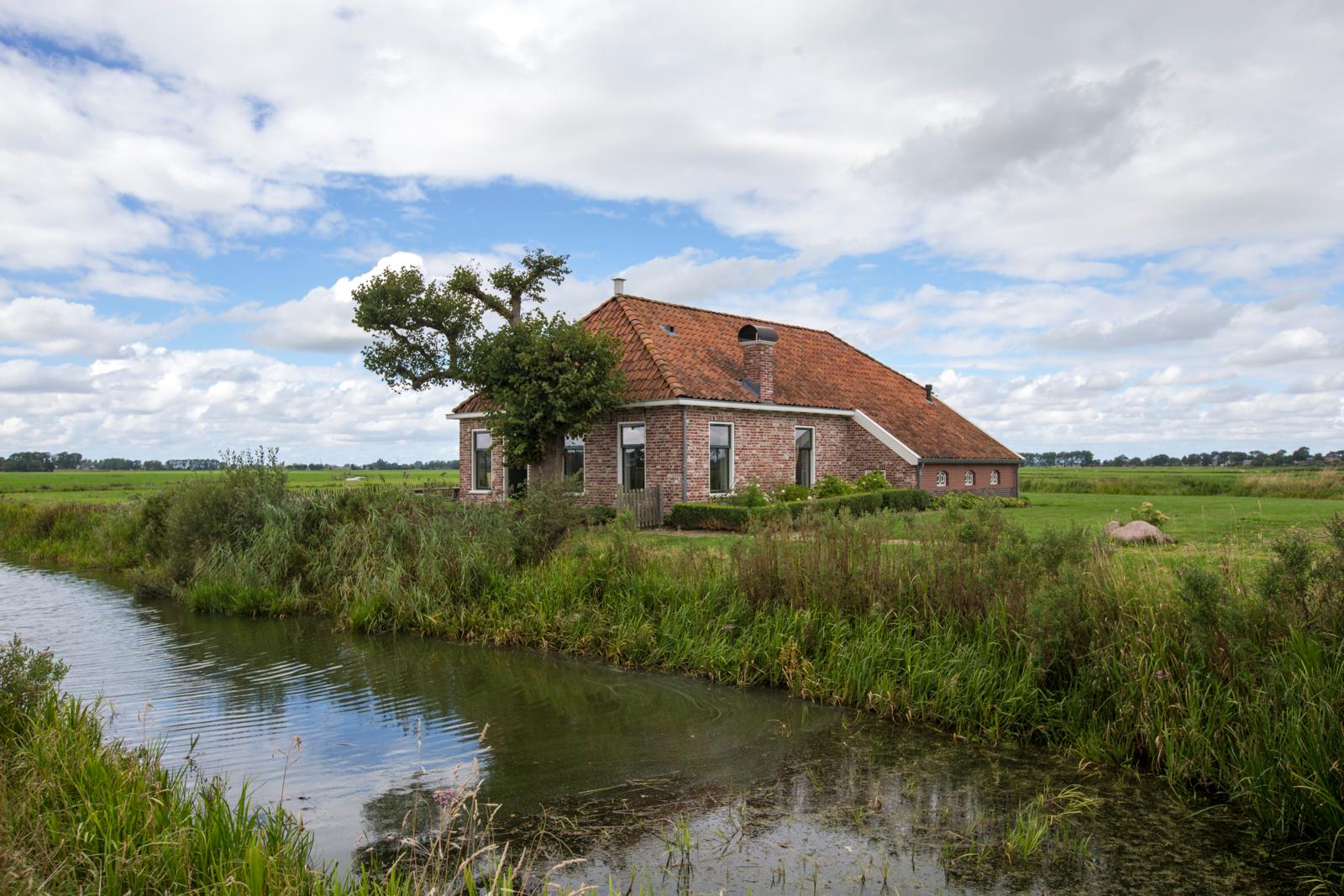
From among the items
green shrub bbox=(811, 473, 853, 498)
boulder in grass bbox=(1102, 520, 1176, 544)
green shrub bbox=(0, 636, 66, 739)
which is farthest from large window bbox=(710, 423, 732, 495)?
green shrub bbox=(0, 636, 66, 739)

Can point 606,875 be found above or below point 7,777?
below

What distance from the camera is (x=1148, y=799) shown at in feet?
18.5

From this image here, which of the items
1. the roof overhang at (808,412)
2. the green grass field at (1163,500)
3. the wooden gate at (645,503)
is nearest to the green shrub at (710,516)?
the wooden gate at (645,503)

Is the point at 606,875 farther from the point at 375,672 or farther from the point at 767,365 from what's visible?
the point at 767,365

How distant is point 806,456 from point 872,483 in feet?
6.33

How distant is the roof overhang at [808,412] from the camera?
2059 centimetres

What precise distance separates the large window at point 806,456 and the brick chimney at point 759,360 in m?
1.65

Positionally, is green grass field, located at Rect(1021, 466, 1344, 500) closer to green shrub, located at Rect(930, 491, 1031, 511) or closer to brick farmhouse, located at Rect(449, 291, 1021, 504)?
green shrub, located at Rect(930, 491, 1031, 511)

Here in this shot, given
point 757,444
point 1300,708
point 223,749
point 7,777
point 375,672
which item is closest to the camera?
point 7,777

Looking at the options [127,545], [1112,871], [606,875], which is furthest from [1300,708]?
[127,545]

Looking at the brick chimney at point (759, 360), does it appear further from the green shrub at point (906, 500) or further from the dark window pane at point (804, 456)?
the green shrub at point (906, 500)

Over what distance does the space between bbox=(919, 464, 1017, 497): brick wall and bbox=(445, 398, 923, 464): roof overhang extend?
2.73ft

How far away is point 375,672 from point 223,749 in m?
2.74

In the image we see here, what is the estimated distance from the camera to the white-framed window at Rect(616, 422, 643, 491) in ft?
69.7
